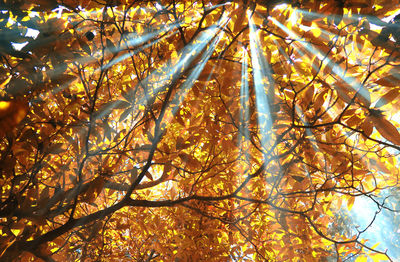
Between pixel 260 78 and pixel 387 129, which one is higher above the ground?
pixel 260 78

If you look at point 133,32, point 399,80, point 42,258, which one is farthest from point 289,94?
point 42,258

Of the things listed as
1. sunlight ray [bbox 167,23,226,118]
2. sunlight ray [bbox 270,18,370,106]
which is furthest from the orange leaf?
sunlight ray [bbox 167,23,226,118]

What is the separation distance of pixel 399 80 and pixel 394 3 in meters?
0.22

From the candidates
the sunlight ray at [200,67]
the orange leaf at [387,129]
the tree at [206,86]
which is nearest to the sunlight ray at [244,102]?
the tree at [206,86]

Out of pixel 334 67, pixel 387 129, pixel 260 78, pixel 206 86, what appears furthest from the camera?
pixel 206 86

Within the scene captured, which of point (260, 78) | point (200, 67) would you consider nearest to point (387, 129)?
point (260, 78)

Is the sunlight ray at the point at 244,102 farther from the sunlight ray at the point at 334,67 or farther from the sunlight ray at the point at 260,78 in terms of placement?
the sunlight ray at the point at 334,67

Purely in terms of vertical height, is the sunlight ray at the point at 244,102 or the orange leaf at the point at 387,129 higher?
the sunlight ray at the point at 244,102

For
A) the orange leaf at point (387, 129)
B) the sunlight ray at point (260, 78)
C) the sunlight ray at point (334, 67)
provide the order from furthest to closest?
1. the sunlight ray at point (260, 78)
2. the sunlight ray at point (334, 67)
3. the orange leaf at point (387, 129)

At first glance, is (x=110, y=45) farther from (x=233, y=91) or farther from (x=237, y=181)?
(x=237, y=181)

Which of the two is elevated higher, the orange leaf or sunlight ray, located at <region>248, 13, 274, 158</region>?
sunlight ray, located at <region>248, 13, 274, 158</region>

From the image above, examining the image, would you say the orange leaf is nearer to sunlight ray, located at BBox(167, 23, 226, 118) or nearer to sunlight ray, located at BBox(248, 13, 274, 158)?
sunlight ray, located at BBox(248, 13, 274, 158)

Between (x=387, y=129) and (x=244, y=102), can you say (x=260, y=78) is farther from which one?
(x=387, y=129)

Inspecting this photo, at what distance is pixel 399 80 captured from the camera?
83cm
